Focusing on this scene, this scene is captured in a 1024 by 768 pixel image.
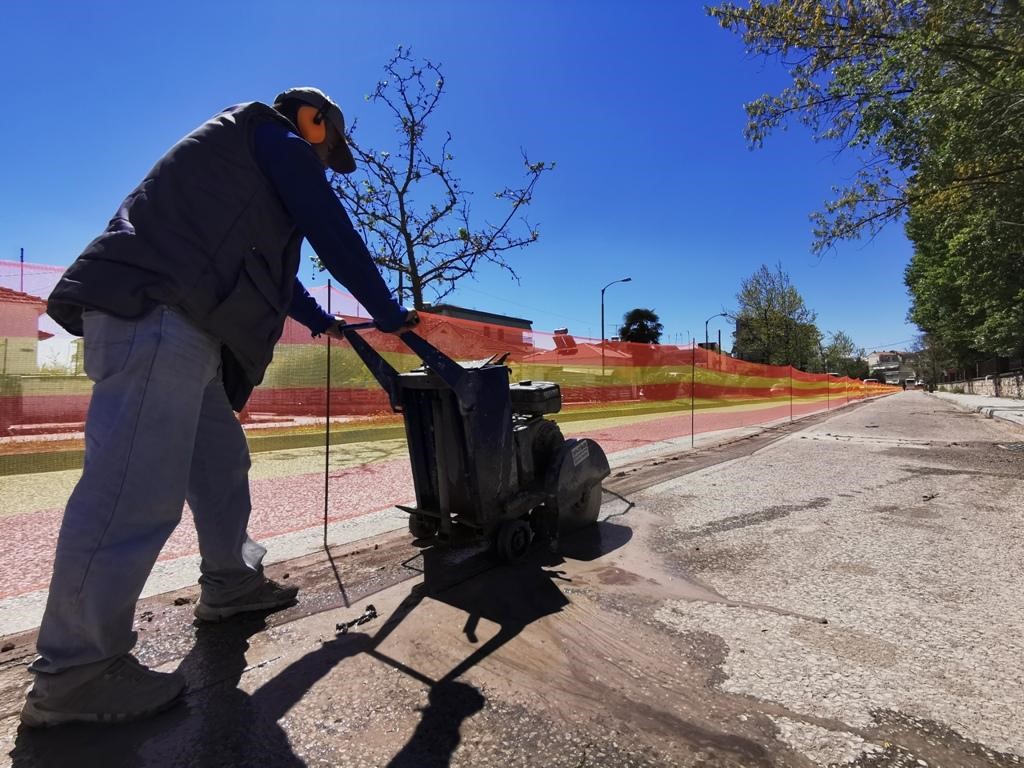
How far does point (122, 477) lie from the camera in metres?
1.69

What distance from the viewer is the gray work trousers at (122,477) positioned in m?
1.65

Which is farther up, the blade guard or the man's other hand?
Result: the man's other hand

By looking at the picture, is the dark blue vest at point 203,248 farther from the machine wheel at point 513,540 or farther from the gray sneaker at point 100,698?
the machine wheel at point 513,540

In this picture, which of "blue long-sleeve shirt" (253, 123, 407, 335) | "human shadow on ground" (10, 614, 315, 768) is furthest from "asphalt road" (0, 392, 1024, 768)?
"blue long-sleeve shirt" (253, 123, 407, 335)

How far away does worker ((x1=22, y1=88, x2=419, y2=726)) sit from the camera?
1.66 m

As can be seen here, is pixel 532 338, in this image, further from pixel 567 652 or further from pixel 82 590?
pixel 82 590

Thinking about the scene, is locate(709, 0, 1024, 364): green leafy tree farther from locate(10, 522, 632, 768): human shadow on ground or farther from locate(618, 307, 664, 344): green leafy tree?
locate(618, 307, 664, 344): green leafy tree

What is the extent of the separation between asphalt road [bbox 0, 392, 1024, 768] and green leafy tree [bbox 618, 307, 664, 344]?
62.3 meters

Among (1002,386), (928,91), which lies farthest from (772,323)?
(928,91)

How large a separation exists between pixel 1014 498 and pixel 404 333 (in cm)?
600

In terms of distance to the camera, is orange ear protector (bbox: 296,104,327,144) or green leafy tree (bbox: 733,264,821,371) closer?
orange ear protector (bbox: 296,104,327,144)

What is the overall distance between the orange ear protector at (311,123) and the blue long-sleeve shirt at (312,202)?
0.83 ft

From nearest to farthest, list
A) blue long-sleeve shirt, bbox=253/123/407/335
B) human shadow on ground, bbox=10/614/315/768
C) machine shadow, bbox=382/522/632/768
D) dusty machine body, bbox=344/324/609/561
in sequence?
human shadow on ground, bbox=10/614/315/768 < machine shadow, bbox=382/522/632/768 < blue long-sleeve shirt, bbox=253/123/407/335 < dusty machine body, bbox=344/324/609/561

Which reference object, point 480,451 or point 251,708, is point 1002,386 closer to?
point 480,451
